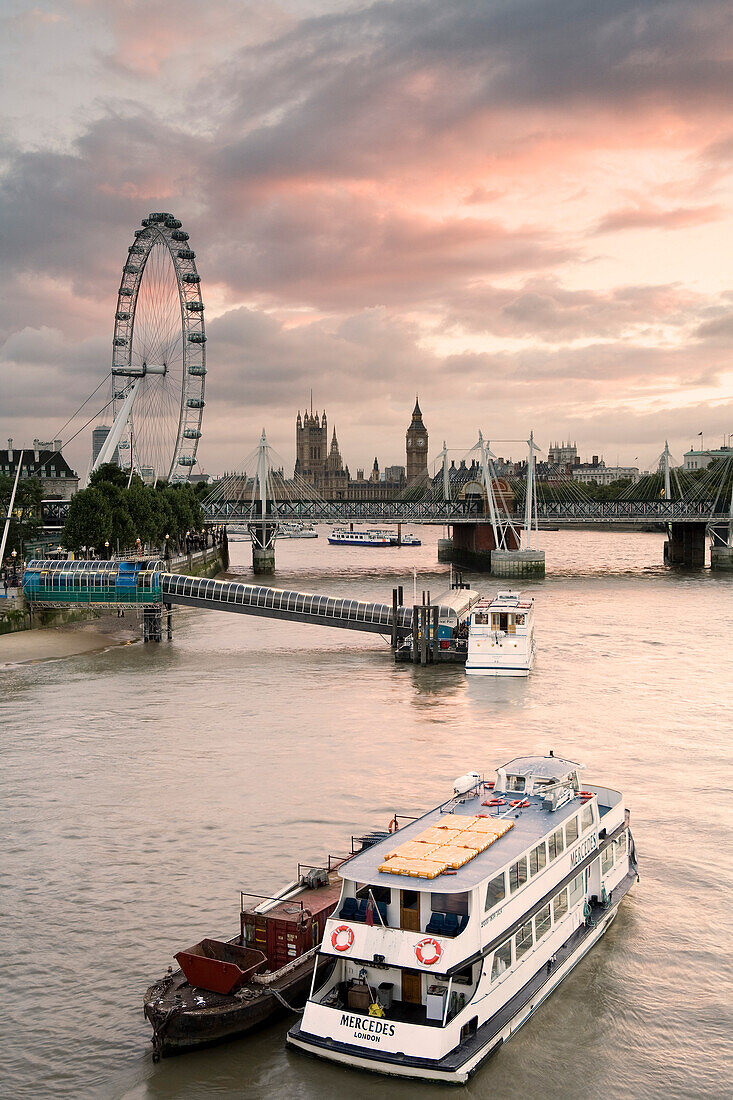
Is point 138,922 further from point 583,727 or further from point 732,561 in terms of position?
point 732,561

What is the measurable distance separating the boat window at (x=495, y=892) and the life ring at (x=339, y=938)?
1.67m

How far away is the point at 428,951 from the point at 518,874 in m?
2.02

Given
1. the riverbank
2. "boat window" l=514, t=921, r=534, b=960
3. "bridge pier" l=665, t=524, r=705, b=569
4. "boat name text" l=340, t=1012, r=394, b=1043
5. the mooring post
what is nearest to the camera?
"boat name text" l=340, t=1012, r=394, b=1043

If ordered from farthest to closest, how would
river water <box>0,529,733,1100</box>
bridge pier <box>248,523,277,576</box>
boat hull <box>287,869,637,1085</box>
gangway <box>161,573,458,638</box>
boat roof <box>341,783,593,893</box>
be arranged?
bridge pier <box>248,523,277,576</box> < gangway <box>161,573,458,638</box> < river water <box>0,529,733,1100</box> < boat roof <box>341,783,593,893</box> < boat hull <box>287,869,637,1085</box>

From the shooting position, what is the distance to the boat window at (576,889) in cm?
1596

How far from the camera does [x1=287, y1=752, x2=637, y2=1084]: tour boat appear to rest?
12.6m

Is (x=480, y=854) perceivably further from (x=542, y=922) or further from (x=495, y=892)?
(x=542, y=922)

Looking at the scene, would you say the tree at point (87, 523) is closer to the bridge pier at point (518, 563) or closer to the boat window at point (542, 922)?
the bridge pier at point (518, 563)

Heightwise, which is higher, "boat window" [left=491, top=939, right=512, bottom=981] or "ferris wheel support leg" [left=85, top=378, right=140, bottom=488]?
"ferris wheel support leg" [left=85, top=378, right=140, bottom=488]

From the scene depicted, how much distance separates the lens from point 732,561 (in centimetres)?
10081

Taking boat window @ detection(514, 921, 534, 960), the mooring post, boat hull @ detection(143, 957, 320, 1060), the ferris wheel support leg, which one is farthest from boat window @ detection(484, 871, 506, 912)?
the ferris wheel support leg

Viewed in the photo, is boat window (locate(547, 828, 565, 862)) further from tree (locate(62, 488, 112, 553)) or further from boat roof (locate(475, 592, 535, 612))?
tree (locate(62, 488, 112, 553))

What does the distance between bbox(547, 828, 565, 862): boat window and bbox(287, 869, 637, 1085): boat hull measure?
4.92ft

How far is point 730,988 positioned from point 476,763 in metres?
11.9
